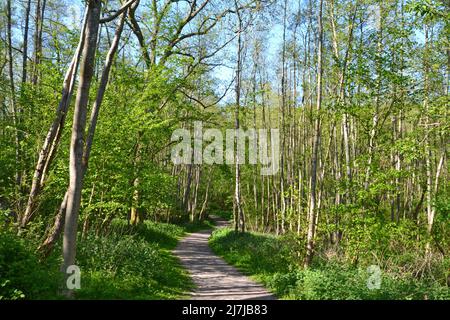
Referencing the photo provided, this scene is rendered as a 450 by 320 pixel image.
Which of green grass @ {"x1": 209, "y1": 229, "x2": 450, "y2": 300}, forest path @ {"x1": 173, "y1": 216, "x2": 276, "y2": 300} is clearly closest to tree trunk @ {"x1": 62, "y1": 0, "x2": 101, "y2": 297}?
forest path @ {"x1": 173, "y1": 216, "x2": 276, "y2": 300}

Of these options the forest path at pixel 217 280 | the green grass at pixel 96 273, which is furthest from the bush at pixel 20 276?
the forest path at pixel 217 280

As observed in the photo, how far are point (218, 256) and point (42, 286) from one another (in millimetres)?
9237

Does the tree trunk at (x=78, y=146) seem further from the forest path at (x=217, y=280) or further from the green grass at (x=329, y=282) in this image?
the green grass at (x=329, y=282)

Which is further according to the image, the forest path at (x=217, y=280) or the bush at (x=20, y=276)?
the forest path at (x=217, y=280)

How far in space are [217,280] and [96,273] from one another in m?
3.40

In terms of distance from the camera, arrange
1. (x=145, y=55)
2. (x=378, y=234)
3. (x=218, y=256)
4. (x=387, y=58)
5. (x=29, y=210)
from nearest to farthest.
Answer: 1. (x=29, y=210)
2. (x=378, y=234)
3. (x=387, y=58)
4. (x=218, y=256)
5. (x=145, y=55)

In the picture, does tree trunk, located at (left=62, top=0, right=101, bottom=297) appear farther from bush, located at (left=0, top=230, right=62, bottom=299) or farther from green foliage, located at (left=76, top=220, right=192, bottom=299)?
green foliage, located at (left=76, top=220, right=192, bottom=299)

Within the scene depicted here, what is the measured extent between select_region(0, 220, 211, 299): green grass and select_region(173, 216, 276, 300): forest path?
38 centimetres

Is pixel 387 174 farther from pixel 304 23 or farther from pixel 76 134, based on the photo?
pixel 304 23

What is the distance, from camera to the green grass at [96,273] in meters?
5.12

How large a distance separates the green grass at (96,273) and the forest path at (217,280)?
0.38m

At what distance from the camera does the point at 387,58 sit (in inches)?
400

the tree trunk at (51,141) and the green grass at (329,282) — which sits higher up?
the tree trunk at (51,141)
